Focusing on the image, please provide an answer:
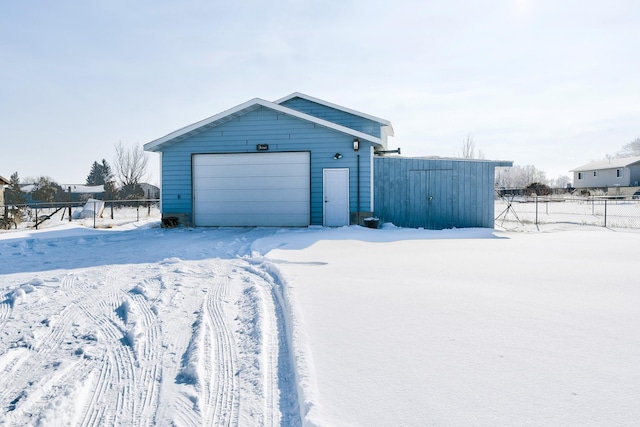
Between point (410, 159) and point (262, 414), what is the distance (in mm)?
11957

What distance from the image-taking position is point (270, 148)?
43.4ft

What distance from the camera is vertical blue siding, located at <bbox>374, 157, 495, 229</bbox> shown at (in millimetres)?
13250

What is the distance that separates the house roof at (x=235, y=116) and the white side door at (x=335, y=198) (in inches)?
51.1

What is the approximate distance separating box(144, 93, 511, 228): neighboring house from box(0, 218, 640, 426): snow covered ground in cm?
641

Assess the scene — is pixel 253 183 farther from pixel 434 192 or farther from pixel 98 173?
pixel 98 173

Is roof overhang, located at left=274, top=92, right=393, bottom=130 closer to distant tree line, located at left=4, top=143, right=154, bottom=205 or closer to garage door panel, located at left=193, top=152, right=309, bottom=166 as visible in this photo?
garage door panel, located at left=193, top=152, right=309, bottom=166

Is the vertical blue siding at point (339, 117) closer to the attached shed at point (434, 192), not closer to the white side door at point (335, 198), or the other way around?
the attached shed at point (434, 192)

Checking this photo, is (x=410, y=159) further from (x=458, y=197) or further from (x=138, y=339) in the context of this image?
(x=138, y=339)

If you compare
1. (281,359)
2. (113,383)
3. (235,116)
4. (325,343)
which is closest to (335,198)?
(235,116)

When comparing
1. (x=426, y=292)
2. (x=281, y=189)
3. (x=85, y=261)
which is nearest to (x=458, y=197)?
(x=281, y=189)

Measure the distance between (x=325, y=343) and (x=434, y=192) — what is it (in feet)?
35.9

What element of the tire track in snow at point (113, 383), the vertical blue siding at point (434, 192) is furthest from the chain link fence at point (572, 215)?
the tire track in snow at point (113, 383)

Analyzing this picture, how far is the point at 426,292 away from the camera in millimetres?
4742

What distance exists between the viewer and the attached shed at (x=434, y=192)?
13250 millimetres
